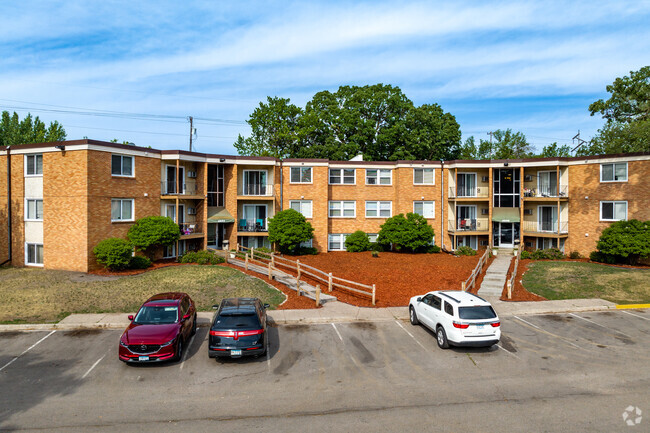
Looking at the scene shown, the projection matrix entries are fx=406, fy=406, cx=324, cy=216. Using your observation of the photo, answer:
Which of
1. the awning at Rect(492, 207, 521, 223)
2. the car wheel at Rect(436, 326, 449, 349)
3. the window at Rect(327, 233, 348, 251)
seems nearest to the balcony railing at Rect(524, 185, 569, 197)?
the awning at Rect(492, 207, 521, 223)

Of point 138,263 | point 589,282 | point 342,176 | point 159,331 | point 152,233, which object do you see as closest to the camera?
point 159,331

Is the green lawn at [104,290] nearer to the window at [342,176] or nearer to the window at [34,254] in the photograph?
the window at [34,254]

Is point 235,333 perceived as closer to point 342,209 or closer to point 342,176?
point 342,209

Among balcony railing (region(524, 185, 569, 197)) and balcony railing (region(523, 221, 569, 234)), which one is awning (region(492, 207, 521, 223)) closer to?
balcony railing (region(523, 221, 569, 234))

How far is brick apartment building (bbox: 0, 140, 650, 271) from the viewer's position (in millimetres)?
24875

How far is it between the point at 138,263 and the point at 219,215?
7583mm

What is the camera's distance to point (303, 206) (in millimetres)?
34250

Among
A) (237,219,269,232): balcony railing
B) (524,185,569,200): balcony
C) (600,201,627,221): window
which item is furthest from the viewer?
(237,219,269,232): balcony railing

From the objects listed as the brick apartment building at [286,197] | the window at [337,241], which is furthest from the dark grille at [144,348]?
the window at [337,241]

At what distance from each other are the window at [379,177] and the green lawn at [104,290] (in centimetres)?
1639

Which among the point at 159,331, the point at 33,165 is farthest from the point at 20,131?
the point at 159,331

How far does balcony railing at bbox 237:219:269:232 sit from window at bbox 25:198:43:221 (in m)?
13.2

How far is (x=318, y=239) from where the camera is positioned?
112 feet

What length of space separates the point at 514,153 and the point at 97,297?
229 ft
